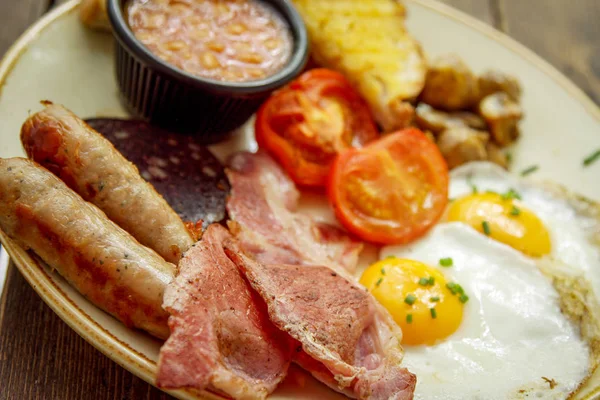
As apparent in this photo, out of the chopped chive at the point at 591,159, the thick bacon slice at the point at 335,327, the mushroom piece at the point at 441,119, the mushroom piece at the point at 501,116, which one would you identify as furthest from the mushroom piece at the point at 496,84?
the thick bacon slice at the point at 335,327

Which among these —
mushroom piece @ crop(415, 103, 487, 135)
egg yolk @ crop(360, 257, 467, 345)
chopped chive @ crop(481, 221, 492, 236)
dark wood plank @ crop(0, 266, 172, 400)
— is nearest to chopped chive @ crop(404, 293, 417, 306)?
egg yolk @ crop(360, 257, 467, 345)

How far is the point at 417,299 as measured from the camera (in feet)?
9.52

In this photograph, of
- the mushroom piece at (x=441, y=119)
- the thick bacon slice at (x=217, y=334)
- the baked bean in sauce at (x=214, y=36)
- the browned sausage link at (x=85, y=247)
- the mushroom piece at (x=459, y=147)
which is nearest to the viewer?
the thick bacon slice at (x=217, y=334)

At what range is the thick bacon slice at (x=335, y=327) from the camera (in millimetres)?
2330

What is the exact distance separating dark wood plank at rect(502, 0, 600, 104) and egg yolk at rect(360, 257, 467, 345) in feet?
9.66

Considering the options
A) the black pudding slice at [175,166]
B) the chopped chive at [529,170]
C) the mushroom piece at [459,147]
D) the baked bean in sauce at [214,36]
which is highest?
the baked bean in sauce at [214,36]

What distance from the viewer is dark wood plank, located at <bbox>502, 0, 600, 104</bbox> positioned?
525cm

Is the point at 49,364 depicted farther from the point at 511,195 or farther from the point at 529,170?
the point at 529,170

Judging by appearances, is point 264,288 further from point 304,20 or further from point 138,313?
point 304,20

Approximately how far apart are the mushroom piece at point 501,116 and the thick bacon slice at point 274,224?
1.36 meters

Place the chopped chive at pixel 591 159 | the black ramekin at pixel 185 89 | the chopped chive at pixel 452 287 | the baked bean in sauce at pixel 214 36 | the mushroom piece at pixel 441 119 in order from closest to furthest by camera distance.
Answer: the chopped chive at pixel 452 287, the black ramekin at pixel 185 89, the baked bean in sauce at pixel 214 36, the mushroom piece at pixel 441 119, the chopped chive at pixel 591 159

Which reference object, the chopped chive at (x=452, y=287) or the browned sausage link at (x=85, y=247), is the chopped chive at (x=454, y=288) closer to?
the chopped chive at (x=452, y=287)

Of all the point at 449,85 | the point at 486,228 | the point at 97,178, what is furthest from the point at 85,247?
the point at 449,85

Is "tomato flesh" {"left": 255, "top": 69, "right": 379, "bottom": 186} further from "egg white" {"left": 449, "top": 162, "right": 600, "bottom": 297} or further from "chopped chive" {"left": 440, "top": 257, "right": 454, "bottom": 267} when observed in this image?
"chopped chive" {"left": 440, "top": 257, "right": 454, "bottom": 267}
